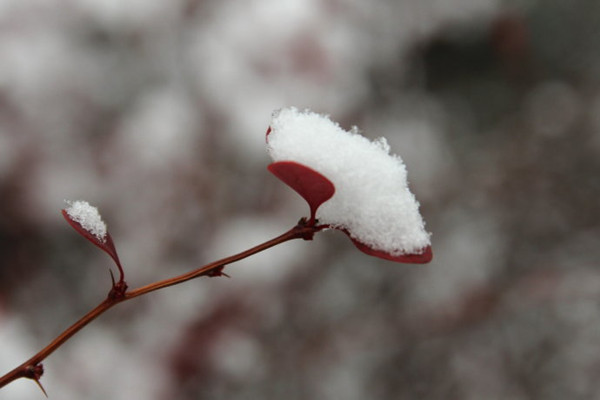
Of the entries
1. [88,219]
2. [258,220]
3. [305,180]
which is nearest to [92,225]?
[88,219]

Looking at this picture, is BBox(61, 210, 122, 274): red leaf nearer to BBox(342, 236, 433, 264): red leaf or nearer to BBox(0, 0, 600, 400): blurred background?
BBox(342, 236, 433, 264): red leaf

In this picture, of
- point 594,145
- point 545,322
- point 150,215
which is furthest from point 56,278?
point 594,145

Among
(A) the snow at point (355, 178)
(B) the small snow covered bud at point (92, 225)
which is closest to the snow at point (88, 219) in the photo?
(B) the small snow covered bud at point (92, 225)

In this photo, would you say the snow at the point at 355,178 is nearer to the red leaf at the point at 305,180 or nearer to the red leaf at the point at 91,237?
the red leaf at the point at 305,180

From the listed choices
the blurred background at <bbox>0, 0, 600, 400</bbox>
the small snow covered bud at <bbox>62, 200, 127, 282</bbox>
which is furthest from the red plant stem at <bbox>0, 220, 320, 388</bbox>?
the blurred background at <bbox>0, 0, 600, 400</bbox>

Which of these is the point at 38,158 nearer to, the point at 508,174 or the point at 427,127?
the point at 427,127
